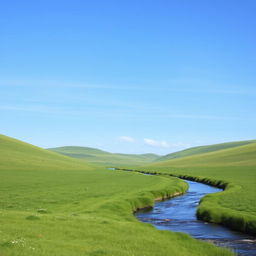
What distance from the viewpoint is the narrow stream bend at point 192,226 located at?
89.7ft

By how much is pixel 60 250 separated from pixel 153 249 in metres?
6.29

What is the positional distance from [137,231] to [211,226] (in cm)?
1130

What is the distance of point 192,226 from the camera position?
34.5 metres

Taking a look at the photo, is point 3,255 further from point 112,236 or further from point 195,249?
point 195,249

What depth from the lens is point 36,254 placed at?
56.1 ft

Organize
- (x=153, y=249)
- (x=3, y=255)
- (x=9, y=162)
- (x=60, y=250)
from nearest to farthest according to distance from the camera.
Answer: (x=3, y=255)
(x=60, y=250)
(x=153, y=249)
(x=9, y=162)

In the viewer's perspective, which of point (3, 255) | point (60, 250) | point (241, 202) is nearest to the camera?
point (3, 255)

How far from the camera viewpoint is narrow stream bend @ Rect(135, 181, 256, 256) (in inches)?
1076

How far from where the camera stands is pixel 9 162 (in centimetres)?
11806

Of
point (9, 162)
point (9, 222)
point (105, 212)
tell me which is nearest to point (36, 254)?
point (9, 222)

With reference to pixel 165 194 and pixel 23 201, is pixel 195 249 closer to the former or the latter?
pixel 23 201

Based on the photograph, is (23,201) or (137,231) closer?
(137,231)

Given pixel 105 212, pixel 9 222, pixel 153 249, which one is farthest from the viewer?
pixel 105 212

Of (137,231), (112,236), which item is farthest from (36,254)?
(137,231)
